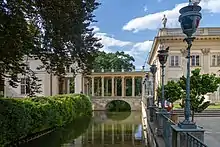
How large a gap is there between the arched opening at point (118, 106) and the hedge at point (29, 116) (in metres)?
24.9

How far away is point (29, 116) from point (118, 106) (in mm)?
37584

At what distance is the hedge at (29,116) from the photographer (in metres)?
12.5

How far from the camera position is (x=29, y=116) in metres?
15.2

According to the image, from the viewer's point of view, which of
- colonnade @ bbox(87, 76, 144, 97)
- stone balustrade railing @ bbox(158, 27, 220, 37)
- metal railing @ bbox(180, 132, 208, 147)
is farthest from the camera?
colonnade @ bbox(87, 76, 144, 97)

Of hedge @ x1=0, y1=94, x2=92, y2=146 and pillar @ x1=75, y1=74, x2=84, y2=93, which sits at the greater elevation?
pillar @ x1=75, y1=74, x2=84, y2=93

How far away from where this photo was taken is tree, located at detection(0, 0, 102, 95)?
24.8 ft

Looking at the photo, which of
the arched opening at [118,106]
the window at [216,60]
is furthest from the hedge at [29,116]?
the arched opening at [118,106]

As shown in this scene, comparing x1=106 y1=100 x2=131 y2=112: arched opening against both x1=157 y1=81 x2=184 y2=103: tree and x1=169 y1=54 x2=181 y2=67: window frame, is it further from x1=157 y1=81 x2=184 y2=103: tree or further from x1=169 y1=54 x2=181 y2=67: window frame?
x1=157 y1=81 x2=184 y2=103: tree

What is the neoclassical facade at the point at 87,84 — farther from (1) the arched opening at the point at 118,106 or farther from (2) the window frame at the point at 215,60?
(2) the window frame at the point at 215,60

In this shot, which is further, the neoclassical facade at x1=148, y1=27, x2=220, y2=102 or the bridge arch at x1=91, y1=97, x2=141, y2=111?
the bridge arch at x1=91, y1=97, x2=141, y2=111

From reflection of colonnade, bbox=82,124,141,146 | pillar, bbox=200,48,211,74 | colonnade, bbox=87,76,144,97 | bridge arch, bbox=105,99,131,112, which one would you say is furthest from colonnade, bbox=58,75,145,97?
reflection of colonnade, bbox=82,124,141,146

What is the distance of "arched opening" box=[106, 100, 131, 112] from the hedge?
24.9 metres

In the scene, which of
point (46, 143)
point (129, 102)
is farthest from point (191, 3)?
point (129, 102)

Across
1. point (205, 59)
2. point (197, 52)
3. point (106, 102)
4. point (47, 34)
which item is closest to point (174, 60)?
point (197, 52)
